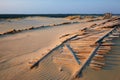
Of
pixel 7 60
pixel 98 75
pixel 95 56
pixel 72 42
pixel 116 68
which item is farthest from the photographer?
pixel 72 42

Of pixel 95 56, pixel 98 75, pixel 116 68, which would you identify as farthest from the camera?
pixel 95 56

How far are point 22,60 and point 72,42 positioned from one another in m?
3.19

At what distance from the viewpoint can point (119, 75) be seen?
6.80 m

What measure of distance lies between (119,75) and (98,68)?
747 mm

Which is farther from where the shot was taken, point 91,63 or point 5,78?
point 91,63

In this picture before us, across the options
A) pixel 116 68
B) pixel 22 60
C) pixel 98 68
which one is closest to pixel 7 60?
pixel 22 60

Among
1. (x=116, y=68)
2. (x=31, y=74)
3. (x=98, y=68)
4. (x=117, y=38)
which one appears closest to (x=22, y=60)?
(x=31, y=74)

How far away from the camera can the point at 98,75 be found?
673 centimetres

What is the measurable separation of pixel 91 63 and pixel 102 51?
141 centimetres

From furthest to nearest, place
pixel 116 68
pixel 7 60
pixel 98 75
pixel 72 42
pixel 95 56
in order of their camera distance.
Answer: pixel 72 42 < pixel 7 60 < pixel 95 56 < pixel 116 68 < pixel 98 75

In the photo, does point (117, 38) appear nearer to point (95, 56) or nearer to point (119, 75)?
point (95, 56)

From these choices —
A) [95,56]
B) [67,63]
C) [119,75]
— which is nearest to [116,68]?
[119,75]

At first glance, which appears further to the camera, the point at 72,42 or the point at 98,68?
the point at 72,42

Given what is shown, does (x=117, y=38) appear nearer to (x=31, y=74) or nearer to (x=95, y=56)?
(x=95, y=56)
